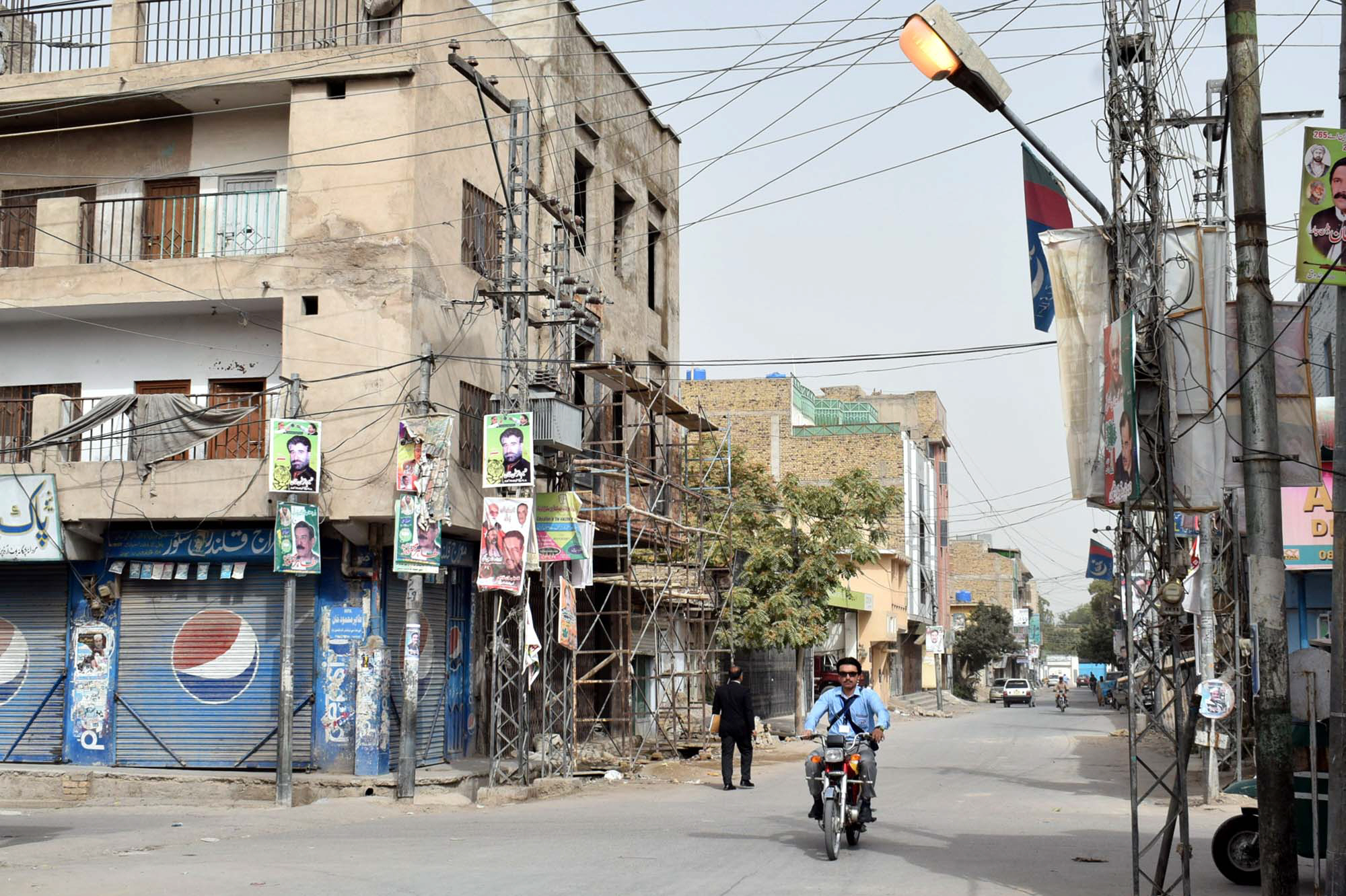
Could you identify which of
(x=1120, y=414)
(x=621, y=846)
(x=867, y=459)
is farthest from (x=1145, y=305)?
(x=867, y=459)

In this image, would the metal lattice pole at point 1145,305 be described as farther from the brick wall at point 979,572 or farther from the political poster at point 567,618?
the brick wall at point 979,572

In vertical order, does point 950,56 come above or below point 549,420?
above

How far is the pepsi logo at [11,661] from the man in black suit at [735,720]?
450 inches

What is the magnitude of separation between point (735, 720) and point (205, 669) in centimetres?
843

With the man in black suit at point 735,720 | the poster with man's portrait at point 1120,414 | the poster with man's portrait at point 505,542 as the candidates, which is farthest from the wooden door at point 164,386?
the poster with man's portrait at point 1120,414

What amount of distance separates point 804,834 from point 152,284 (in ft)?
44.1

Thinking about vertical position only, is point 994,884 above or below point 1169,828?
below

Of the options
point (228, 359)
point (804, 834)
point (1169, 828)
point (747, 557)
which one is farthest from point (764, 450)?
point (1169, 828)

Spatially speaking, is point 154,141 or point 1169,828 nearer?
point 1169,828

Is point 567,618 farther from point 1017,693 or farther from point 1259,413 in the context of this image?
point 1017,693

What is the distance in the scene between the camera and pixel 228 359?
22.2 m

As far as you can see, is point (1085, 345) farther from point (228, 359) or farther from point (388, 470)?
point (228, 359)

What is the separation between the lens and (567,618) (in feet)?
67.7

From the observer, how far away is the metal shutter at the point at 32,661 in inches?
854
